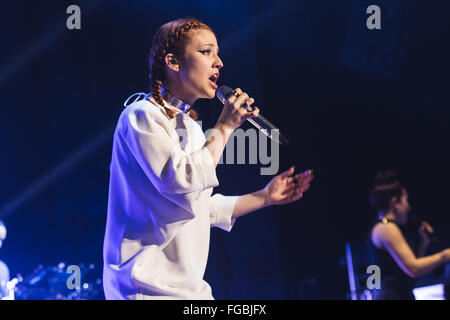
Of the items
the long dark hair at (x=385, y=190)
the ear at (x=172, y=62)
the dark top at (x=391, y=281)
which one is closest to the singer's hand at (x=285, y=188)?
the ear at (x=172, y=62)

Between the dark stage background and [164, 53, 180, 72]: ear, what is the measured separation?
255cm

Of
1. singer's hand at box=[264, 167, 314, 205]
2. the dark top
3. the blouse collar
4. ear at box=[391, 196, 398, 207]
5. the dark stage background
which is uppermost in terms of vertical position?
the dark stage background

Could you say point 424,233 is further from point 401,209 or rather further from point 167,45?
point 167,45

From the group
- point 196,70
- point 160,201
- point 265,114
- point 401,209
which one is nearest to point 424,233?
point 401,209

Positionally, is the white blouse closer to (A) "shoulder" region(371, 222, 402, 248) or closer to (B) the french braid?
(B) the french braid

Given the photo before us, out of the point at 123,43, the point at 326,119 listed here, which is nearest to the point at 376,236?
the point at 326,119

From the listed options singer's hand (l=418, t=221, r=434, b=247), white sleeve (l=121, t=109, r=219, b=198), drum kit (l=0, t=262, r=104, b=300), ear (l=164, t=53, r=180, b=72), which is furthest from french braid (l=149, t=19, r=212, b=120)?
drum kit (l=0, t=262, r=104, b=300)

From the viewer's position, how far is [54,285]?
197 inches

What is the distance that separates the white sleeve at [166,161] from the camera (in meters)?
1.29

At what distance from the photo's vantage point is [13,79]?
5.27 metres

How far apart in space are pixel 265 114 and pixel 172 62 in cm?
291

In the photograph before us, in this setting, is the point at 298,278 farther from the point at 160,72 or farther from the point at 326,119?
the point at 160,72

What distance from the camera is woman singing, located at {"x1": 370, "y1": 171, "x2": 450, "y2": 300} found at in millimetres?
2949

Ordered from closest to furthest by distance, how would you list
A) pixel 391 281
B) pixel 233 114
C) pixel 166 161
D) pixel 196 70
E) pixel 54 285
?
pixel 166 161 < pixel 233 114 < pixel 196 70 < pixel 391 281 < pixel 54 285
